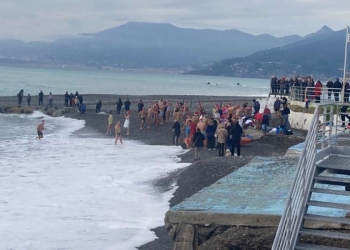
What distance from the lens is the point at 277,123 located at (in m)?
34.4

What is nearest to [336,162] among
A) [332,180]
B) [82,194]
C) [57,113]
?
[332,180]

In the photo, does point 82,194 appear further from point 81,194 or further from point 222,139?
point 222,139

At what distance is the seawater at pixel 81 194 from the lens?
1357cm

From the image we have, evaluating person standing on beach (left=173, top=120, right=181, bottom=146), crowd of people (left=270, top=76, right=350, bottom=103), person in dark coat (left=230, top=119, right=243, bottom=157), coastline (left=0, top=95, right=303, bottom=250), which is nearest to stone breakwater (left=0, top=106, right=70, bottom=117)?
coastline (left=0, top=95, right=303, bottom=250)

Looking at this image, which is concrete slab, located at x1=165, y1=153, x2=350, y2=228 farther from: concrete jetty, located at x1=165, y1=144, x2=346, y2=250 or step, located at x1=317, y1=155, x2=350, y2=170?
step, located at x1=317, y1=155, x2=350, y2=170

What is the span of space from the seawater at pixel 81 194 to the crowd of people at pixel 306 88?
267 inches

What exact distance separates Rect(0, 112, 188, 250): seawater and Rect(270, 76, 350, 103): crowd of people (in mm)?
6785

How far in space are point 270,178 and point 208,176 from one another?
16.6 feet

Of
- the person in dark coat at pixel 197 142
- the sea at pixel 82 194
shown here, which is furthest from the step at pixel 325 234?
the person in dark coat at pixel 197 142

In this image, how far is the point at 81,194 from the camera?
59.5ft

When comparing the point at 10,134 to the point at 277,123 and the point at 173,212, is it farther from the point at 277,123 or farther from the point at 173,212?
the point at 173,212

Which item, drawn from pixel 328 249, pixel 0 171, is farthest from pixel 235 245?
pixel 0 171

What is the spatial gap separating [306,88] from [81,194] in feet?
51.8

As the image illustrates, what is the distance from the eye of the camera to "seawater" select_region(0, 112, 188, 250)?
44.5 ft
